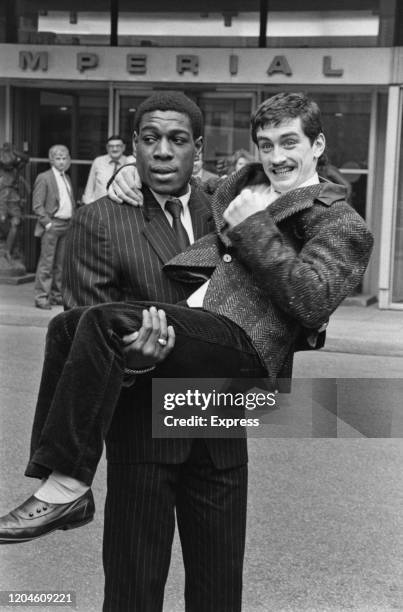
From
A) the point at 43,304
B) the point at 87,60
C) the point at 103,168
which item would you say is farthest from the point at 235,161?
the point at 87,60

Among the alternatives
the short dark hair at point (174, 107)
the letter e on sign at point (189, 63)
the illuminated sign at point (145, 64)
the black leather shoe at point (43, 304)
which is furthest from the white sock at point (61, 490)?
the letter e on sign at point (189, 63)

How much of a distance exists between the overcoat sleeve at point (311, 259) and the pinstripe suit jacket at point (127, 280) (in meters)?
0.27

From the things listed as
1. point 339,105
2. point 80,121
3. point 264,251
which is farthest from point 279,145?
point 80,121

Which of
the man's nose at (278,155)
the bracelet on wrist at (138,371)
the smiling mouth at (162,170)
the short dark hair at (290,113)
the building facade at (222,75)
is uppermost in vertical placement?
the building facade at (222,75)

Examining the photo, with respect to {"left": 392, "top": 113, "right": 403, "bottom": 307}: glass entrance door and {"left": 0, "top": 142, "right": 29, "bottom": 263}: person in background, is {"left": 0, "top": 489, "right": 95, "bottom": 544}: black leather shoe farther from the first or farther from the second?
{"left": 0, "top": 142, "right": 29, "bottom": 263}: person in background

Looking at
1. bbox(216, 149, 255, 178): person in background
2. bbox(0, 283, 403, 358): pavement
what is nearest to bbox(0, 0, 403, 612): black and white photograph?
bbox(0, 283, 403, 358): pavement

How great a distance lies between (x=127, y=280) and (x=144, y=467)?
494 millimetres

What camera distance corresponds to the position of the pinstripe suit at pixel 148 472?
2723mm

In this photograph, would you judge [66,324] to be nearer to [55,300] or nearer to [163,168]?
[163,168]

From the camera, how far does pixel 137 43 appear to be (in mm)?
14133

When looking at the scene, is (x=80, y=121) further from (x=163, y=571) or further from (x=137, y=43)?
(x=163, y=571)

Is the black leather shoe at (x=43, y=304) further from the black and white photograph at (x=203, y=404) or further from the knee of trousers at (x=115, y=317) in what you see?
the knee of trousers at (x=115, y=317)

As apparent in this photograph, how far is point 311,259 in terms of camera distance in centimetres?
247

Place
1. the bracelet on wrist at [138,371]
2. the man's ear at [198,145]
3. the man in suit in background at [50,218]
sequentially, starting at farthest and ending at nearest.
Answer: the man in suit in background at [50,218] → the man's ear at [198,145] → the bracelet on wrist at [138,371]
